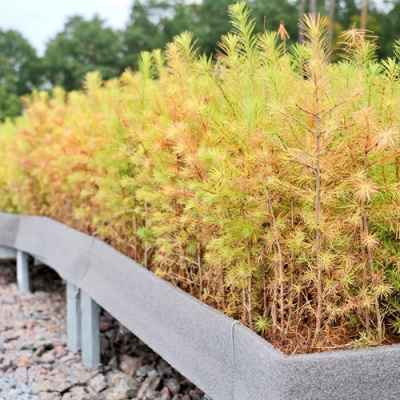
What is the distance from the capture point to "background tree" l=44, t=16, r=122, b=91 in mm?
26047

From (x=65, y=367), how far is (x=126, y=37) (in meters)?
23.9

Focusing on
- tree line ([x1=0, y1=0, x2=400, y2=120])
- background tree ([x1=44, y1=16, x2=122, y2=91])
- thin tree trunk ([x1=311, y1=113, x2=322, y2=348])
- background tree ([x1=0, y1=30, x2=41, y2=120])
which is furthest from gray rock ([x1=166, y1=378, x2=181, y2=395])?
background tree ([x1=0, y1=30, x2=41, y2=120])

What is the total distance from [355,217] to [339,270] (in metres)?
0.22

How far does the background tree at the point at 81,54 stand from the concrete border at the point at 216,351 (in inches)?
878

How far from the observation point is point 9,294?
574 centimetres

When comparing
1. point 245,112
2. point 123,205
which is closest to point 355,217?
point 245,112

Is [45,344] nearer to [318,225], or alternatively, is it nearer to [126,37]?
[318,225]

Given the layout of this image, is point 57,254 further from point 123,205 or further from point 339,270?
point 339,270

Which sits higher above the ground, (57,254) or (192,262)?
(192,262)

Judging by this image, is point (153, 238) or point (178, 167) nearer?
point (178, 167)

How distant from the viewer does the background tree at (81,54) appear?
85.5 feet

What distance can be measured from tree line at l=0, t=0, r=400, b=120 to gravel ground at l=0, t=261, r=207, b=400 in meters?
18.8

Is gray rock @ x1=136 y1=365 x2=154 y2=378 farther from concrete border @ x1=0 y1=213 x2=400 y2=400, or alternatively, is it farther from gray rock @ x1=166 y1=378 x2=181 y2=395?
concrete border @ x1=0 y1=213 x2=400 y2=400

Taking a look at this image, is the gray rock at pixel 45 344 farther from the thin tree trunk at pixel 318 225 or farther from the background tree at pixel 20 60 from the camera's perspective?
the background tree at pixel 20 60
